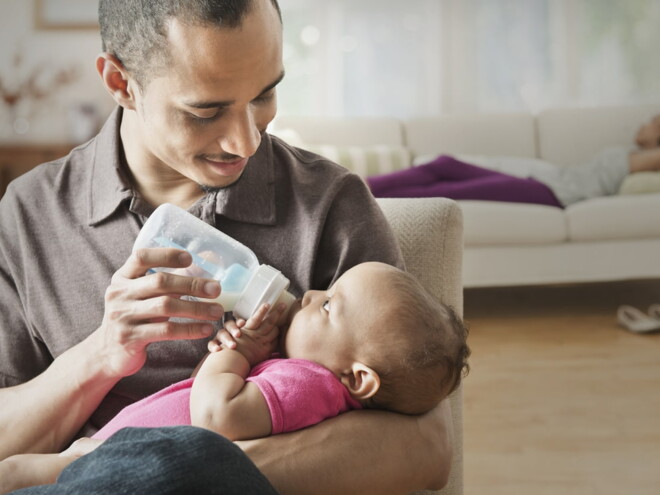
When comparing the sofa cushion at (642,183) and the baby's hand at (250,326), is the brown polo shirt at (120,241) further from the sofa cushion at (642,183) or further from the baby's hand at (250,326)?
the sofa cushion at (642,183)

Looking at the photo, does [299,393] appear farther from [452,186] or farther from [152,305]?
[452,186]

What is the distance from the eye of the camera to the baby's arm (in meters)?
0.94

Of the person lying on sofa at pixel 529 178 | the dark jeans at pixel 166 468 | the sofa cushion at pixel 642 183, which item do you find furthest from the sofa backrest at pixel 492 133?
the dark jeans at pixel 166 468

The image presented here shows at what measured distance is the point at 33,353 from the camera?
123cm

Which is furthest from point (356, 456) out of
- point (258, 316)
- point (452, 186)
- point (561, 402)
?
point (452, 186)

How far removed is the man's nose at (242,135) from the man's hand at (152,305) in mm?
200

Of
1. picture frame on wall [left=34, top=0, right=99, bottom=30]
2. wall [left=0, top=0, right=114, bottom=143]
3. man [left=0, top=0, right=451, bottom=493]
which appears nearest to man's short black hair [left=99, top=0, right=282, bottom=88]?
man [left=0, top=0, right=451, bottom=493]

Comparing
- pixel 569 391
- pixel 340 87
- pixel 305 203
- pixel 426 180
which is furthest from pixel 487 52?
pixel 305 203

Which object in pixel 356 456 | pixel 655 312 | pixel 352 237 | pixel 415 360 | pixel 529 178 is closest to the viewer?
pixel 356 456

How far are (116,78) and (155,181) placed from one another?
0.58ft

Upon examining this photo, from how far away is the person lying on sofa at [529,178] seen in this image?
380 cm

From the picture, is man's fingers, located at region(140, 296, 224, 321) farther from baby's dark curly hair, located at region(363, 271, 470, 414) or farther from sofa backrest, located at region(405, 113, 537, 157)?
sofa backrest, located at region(405, 113, 537, 157)

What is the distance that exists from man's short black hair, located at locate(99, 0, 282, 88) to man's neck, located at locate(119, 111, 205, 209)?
0.13 m

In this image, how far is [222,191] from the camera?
1203mm
